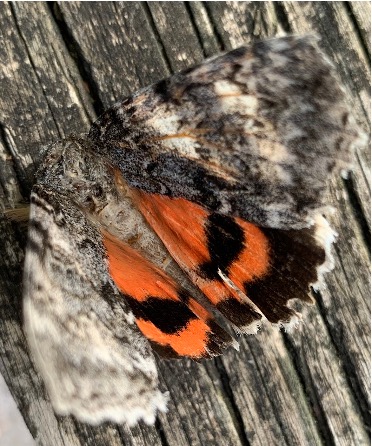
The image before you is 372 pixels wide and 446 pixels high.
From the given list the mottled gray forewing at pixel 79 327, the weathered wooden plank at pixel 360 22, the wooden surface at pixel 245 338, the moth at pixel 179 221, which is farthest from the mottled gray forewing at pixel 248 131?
the weathered wooden plank at pixel 360 22

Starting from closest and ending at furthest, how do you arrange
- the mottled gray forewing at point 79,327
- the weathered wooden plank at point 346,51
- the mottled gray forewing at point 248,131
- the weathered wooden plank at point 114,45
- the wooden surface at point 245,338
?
the mottled gray forewing at point 79,327 → the mottled gray forewing at point 248,131 → the wooden surface at point 245,338 → the weathered wooden plank at point 114,45 → the weathered wooden plank at point 346,51

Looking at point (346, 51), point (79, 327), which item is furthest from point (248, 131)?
point (346, 51)

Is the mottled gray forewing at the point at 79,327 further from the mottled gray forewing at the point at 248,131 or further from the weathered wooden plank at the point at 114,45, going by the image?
the weathered wooden plank at the point at 114,45

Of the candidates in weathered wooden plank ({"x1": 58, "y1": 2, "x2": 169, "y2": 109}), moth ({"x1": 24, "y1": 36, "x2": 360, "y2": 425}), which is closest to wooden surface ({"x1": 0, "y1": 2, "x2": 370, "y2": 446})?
weathered wooden plank ({"x1": 58, "y1": 2, "x2": 169, "y2": 109})

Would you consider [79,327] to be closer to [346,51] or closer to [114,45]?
[114,45]

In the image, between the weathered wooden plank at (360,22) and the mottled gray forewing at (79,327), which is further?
the weathered wooden plank at (360,22)

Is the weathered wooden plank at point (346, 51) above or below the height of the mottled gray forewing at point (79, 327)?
above

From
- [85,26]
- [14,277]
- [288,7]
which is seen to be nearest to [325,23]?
[288,7]

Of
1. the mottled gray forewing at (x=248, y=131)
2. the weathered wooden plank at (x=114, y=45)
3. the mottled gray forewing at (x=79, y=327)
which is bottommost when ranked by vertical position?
the mottled gray forewing at (x=79, y=327)
